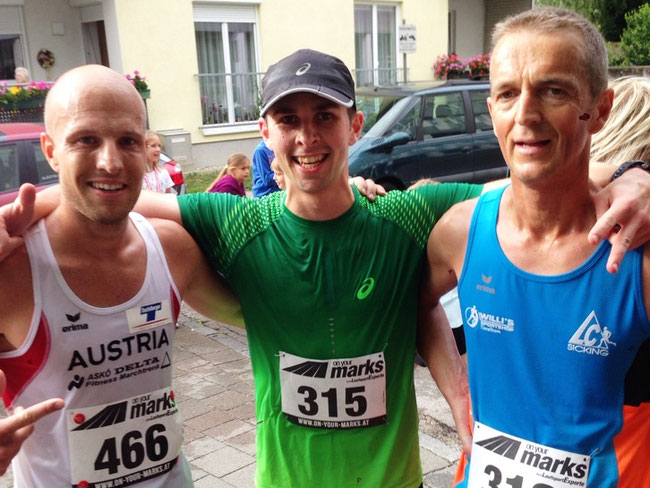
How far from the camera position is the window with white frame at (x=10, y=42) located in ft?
40.3

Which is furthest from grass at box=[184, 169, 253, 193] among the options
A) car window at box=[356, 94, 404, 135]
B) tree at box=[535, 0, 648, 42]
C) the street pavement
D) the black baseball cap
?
the black baseball cap

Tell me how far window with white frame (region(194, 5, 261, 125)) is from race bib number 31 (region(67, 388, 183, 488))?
41.1ft

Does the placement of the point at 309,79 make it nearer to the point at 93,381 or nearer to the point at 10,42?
the point at 93,381

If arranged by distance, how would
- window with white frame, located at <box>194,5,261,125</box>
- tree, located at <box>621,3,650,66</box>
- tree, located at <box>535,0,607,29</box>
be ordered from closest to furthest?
Result: tree, located at <box>621,3,650,66</box>, tree, located at <box>535,0,607,29</box>, window with white frame, located at <box>194,5,261,125</box>

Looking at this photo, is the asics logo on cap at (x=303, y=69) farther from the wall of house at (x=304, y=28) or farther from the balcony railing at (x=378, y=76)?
the balcony railing at (x=378, y=76)

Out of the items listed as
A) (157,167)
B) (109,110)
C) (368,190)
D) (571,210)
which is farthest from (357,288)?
(157,167)

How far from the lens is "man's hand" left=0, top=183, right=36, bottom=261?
1.84m

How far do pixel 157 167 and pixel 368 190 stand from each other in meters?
5.08

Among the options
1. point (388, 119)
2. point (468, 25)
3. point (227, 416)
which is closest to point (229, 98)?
point (388, 119)

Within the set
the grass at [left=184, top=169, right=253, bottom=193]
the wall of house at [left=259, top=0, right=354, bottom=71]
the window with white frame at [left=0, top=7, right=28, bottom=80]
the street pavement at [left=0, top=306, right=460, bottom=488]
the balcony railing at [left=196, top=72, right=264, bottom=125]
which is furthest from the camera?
the wall of house at [left=259, top=0, right=354, bottom=71]

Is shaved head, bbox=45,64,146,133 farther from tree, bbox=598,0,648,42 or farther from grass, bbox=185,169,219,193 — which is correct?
tree, bbox=598,0,648,42

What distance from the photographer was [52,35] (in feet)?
42.7

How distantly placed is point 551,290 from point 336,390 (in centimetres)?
77

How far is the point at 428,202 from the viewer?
7.36 ft
